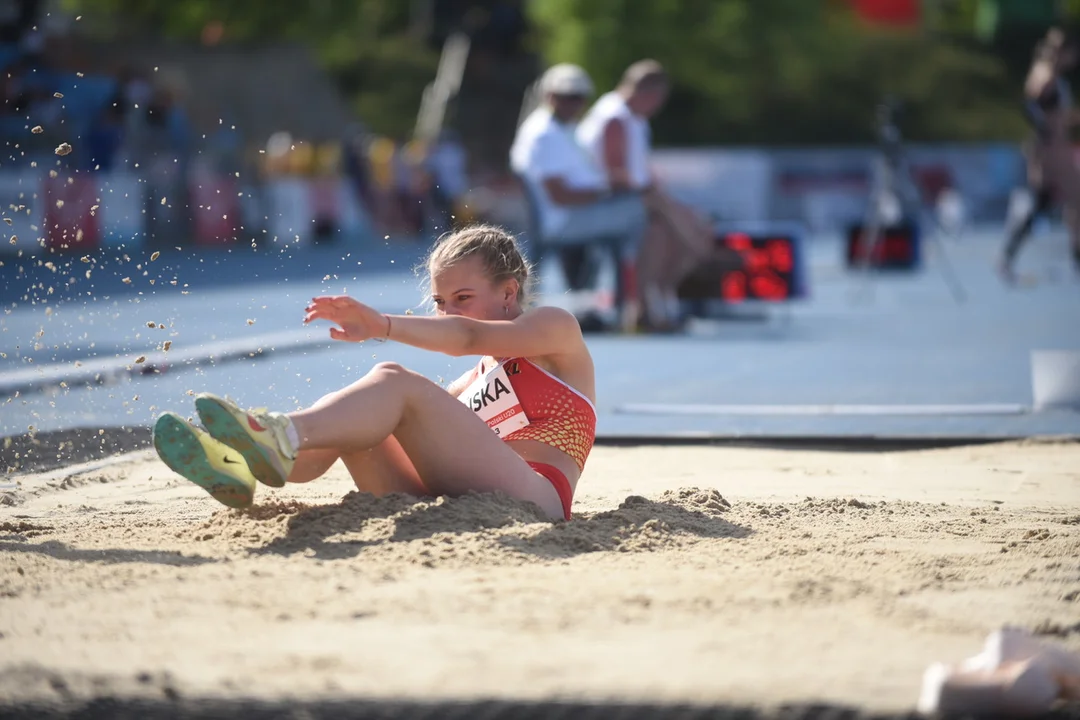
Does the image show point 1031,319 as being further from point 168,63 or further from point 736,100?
point 736,100

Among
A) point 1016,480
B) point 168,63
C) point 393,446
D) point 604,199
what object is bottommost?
point 1016,480

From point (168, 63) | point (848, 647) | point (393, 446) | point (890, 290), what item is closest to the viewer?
point (848, 647)

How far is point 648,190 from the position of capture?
1330 cm

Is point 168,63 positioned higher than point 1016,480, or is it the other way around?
point 168,63

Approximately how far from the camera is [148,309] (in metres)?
15.7

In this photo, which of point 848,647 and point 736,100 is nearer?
point 848,647

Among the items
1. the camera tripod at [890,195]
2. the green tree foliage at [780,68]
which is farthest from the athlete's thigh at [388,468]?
the green tree foliage at [780,68]

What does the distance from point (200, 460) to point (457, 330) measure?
82 centimetres

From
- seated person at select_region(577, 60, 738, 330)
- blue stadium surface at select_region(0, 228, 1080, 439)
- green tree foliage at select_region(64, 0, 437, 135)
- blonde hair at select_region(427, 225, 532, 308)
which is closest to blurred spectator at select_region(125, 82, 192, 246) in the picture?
blue stadium surface at select_region(0, 228, 1080, 439)

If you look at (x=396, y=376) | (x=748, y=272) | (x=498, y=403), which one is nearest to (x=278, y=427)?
(x=396, y=376)

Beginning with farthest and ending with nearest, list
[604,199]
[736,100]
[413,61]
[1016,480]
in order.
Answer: [736,100] → [413,61] → [604,199] → [1016,480]

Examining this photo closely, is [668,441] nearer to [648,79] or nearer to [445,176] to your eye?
[648,79]

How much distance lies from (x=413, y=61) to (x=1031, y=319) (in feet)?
135

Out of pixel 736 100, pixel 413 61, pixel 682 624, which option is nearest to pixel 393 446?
pixel 682 624
